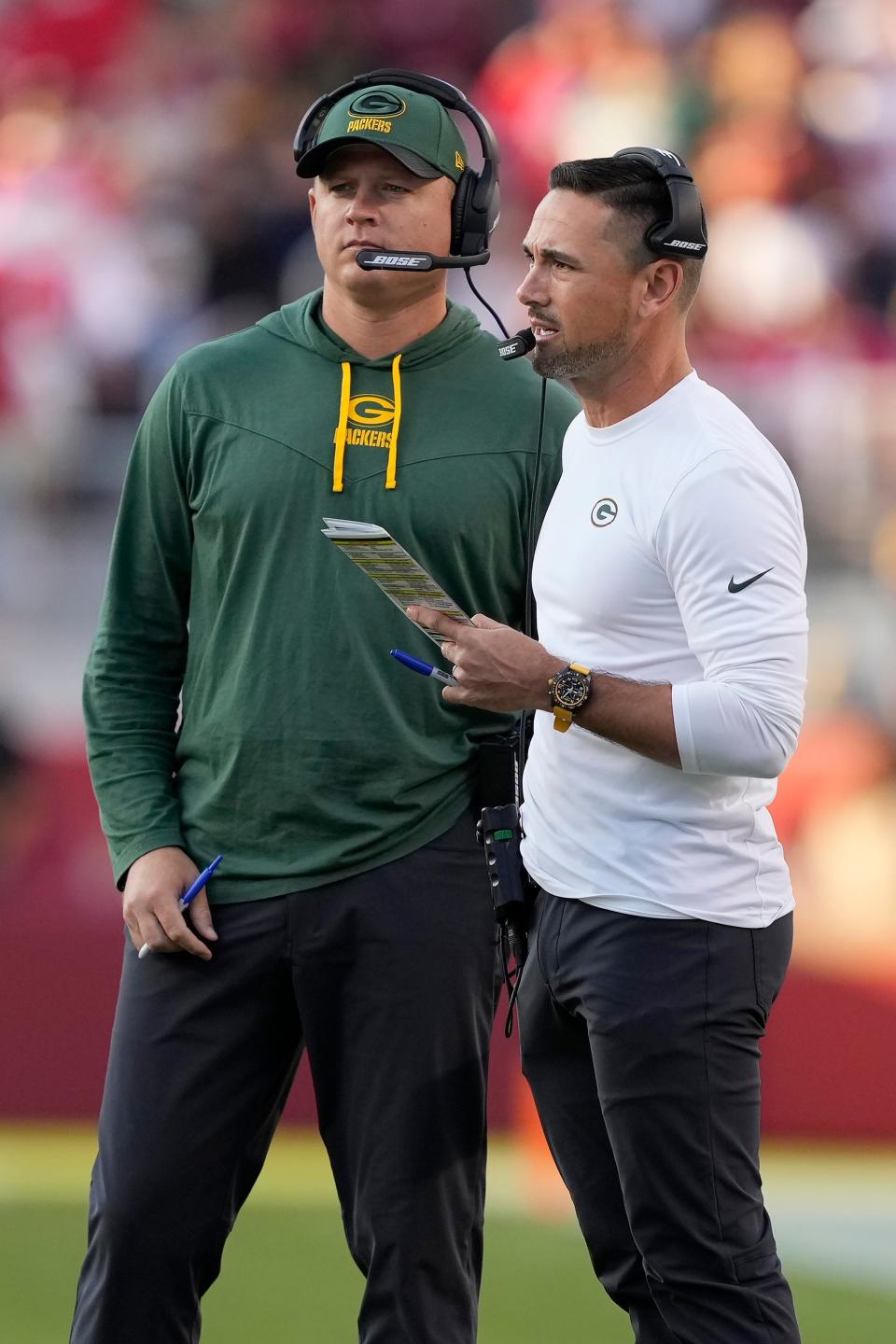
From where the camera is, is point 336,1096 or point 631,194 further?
point 336,1096

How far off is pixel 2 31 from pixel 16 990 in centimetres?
407

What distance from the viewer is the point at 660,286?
1914 mm

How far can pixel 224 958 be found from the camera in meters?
2.10

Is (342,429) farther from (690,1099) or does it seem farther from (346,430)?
(690,1099)

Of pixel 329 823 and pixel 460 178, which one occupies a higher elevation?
pixel 460 178

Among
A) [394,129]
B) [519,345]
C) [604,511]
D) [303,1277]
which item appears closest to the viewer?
[604,511]

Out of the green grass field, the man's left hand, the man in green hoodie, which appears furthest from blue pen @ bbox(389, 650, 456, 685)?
the green grass field

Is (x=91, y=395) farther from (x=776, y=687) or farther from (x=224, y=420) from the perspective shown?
(x=776, y=687)

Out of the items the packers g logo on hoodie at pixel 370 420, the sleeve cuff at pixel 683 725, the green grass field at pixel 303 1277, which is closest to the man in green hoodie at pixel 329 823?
the packers g logo on hoodie at pixel 370 420

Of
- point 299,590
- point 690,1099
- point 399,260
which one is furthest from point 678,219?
point 690,1099

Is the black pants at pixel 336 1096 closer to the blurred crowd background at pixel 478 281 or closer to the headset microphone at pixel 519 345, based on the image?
the headset microphone at pixel 519 345

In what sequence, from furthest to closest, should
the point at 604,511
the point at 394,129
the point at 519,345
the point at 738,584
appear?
the point at 394,129
the point at 519,345
the point at 604,511
the point at 738,584

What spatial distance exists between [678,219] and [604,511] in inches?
12.3

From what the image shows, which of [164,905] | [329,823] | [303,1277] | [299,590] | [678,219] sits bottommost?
[303,1277]
